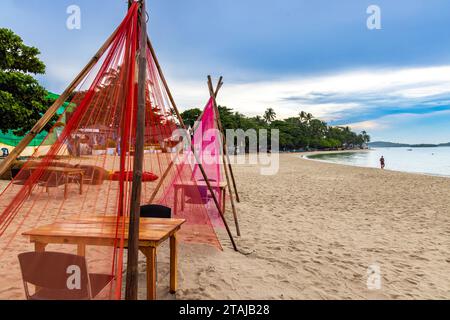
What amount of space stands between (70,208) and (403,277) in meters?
6.42

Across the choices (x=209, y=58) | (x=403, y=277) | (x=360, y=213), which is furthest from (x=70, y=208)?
(x=360, y=213)

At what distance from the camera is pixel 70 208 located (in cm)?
646

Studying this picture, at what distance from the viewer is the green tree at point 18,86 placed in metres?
12.7

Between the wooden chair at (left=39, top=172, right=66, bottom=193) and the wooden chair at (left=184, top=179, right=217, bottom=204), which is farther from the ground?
the wooden chair at (left=39, top=172, right=66, bottom=193)

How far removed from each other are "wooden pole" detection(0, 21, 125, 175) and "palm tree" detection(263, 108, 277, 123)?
84.1m

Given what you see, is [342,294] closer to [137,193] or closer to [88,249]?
[137,193]

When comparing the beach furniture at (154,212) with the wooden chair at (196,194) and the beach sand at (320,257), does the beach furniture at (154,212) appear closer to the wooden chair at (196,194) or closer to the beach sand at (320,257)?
the beach sand at (320,257)

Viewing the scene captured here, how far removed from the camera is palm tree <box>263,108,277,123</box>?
8512 cm

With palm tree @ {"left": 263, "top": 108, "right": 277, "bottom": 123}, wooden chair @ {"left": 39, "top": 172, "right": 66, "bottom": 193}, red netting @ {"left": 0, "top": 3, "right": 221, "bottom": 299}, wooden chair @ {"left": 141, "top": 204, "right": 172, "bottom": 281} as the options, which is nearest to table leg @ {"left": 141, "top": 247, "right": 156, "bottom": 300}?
red netting @ {"left": 0, "top": 3, "right": 221, "bottom": 299}

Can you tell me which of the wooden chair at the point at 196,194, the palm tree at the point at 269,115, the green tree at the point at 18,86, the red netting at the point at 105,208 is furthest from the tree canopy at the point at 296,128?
the red netting at the point at 105,208

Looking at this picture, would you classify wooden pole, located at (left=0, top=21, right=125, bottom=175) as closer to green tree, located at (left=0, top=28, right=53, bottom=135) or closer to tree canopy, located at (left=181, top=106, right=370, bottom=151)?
green tree, located at (left=0, top=28, right=53, bottom=135)

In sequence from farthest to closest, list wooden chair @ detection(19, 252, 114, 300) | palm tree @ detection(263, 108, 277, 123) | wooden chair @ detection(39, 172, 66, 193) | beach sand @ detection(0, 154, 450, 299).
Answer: palm tree @ detection(263, 108, 277, 123) → wooden chair @ detection(39, 172, 66, 193) → beach sand @ detection(0, 154, 450, 299) → wooden chair @ detection(19, 252, 114, 300)

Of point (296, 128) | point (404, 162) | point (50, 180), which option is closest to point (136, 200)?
point (50, 180)

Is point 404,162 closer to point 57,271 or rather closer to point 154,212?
point 154,212
